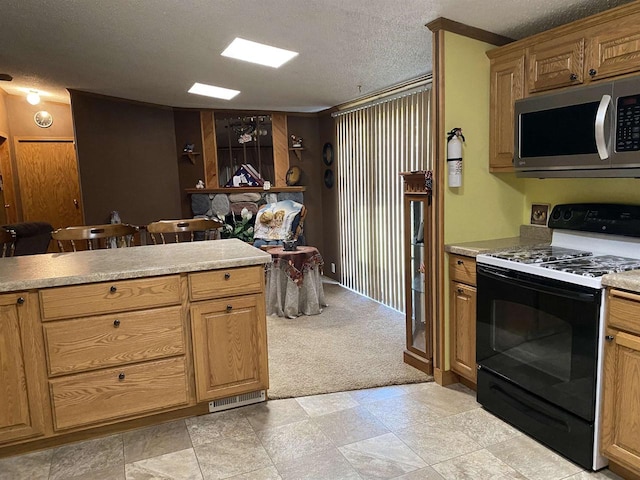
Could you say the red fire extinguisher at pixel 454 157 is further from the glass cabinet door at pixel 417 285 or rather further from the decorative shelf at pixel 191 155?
the decorative shelf at pixel 191 155

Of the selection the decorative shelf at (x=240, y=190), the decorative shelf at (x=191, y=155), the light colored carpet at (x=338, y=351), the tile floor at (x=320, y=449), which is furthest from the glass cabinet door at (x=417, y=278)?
the decorative shelf at (x=191, y=155)

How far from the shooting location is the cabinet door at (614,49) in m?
2.10

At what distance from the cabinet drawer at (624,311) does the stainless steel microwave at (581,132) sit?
62 centimetres

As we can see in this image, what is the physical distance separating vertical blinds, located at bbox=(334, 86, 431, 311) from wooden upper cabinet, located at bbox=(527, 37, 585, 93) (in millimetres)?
1411

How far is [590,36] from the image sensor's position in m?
2.28

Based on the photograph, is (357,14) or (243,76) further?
(243,76)

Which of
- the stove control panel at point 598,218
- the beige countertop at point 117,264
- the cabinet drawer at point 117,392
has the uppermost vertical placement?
the stove control panel at point 598,218

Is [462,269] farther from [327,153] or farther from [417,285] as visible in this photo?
[327,153]

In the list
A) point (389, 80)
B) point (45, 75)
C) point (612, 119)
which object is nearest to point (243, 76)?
point (389, 80)

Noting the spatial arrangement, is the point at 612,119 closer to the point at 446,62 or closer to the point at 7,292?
the point at 446,62

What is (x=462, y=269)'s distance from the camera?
108 inches

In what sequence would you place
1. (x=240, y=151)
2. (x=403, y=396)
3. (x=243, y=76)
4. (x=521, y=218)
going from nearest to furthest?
(x=403, y=396), (x=521, y=218), (x=243, y=76), (x=240, y=151)

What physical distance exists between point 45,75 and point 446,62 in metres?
3.95

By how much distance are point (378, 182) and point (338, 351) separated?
81.3 inches
